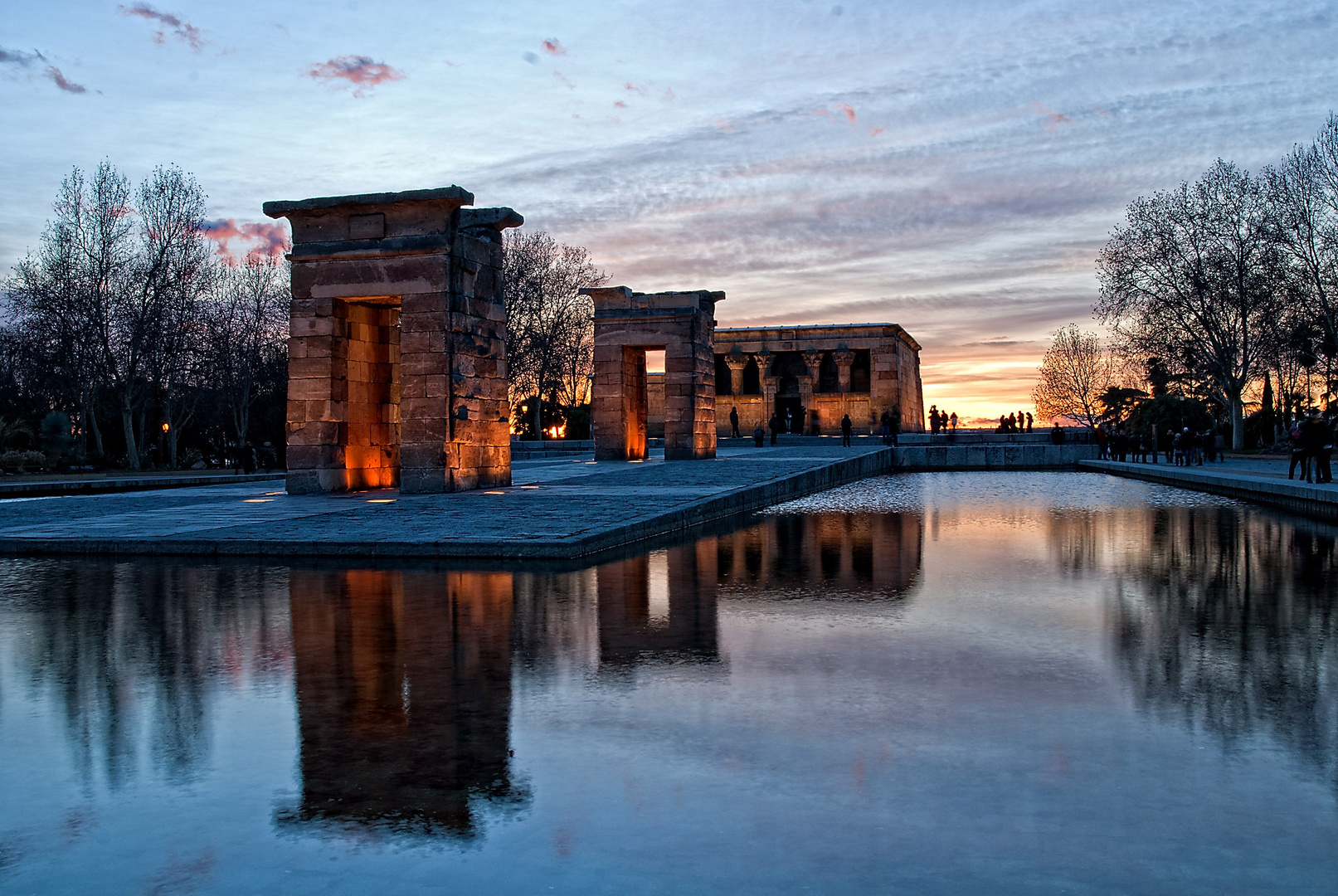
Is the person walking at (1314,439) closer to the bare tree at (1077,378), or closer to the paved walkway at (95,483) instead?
the paved walkway at (95,483)

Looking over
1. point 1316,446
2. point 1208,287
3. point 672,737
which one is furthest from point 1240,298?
point 672,737

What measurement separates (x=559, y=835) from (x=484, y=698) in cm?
187

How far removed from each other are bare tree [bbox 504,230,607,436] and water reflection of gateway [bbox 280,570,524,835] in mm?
44745

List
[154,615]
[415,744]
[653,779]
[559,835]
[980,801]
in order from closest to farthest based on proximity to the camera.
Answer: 1. [559,835]
2. [980,801]
3. [653,779]
4. [415,744]
5. [154,615]

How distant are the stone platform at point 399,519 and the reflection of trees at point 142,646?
108 cm

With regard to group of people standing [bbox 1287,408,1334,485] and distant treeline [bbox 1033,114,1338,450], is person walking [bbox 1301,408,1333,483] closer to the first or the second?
group of people standing [bbox 1287,408,1334,485]

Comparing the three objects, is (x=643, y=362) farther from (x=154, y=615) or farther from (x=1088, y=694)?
(x=1088, y=694)

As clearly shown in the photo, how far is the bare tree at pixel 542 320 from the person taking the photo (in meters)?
54.1

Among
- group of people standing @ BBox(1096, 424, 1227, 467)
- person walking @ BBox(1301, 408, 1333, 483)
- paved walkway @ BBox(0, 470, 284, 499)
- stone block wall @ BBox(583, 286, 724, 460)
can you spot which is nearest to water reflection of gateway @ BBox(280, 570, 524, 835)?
person walking @ BBox(1301, 408, 1333, 483)

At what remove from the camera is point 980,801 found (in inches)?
144

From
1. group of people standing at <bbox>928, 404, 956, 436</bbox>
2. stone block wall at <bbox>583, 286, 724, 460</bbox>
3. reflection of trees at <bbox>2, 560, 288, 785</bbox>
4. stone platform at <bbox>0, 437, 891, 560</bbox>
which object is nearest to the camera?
reflection of trees at <bbox>2, 560, 288, 785</bbox>

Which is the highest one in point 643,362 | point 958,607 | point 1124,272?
point 1124,272

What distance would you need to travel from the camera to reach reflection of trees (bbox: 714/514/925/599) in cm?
902

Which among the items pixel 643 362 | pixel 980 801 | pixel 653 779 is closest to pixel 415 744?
pixel 653 779
